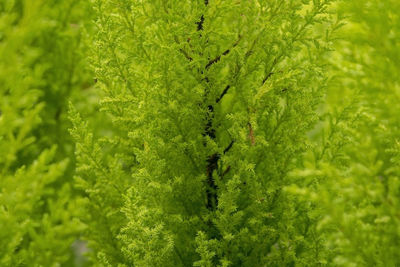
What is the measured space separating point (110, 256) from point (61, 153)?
1287mm

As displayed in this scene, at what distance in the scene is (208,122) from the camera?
2.83 meters

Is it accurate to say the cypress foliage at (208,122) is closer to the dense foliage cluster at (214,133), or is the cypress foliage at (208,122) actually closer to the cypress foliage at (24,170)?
the dense foliage cluster at (214,133)

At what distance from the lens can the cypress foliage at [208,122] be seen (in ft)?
8.54

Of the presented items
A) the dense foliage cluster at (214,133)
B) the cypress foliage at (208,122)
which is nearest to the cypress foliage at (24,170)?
the dense foliage cluster at (214,133)

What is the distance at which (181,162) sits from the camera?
111 inches

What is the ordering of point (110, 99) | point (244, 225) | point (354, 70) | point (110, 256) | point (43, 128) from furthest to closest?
1. point (43, 128)
2. point (110, 256)
3. point (244, 225)
4. point (110, 99)
5. point (354, 70)

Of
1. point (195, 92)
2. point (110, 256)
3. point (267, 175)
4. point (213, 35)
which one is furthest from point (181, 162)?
point (110, 256)

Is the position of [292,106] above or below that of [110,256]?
above

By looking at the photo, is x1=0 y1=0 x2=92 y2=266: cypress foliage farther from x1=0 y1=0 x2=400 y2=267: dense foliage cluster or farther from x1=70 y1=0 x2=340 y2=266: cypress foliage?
x1=70 y1=0 x2=340 y2=266: cypress foliage

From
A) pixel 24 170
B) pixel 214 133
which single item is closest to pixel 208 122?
pixel 214 133

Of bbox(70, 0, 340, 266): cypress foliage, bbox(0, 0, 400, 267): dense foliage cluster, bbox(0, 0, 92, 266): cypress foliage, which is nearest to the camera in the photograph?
bbox(0, 0, 92, 266): cypress foliage

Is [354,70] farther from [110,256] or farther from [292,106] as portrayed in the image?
[110,256]

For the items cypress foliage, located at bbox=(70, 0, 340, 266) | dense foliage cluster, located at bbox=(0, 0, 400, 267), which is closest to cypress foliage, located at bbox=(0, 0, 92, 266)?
dense foliage cluster, located at bbox=(0, 0, 400, 267)

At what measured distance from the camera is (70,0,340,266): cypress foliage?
2604mm
